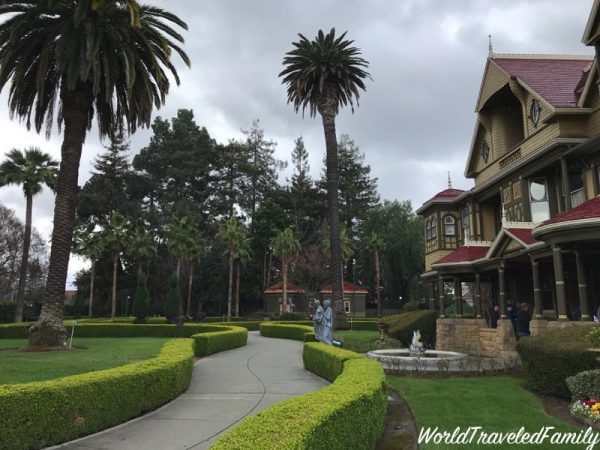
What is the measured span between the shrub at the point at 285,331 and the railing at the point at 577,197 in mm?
15978

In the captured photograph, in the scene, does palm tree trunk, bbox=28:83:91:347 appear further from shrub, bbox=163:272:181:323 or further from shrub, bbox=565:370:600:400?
shrub, bbox=163:272:181:323

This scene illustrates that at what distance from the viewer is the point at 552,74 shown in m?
22.8

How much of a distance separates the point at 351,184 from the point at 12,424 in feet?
239

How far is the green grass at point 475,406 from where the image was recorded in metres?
8.16

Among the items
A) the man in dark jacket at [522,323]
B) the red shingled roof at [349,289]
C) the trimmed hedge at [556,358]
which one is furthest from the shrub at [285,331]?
the red shingled roof at [349,289]

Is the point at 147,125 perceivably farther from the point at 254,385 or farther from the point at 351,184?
the point at 351,184

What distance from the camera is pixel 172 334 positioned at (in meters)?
32.3

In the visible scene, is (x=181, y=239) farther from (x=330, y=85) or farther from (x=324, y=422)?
(x=324, y=422)

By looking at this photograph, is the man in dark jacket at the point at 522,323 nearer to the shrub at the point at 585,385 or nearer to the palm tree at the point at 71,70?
the shrub at the point at 585,385

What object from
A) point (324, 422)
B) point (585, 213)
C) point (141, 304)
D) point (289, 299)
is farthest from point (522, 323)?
point (289, 299)

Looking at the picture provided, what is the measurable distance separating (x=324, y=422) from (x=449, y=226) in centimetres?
2612

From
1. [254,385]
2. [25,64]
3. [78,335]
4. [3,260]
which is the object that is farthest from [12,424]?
[3,260]

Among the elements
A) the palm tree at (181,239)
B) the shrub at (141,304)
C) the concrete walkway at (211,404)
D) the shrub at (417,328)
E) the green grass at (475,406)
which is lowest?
the concrete walkway at (211,404)

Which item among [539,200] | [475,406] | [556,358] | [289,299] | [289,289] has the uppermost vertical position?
[539,200]
